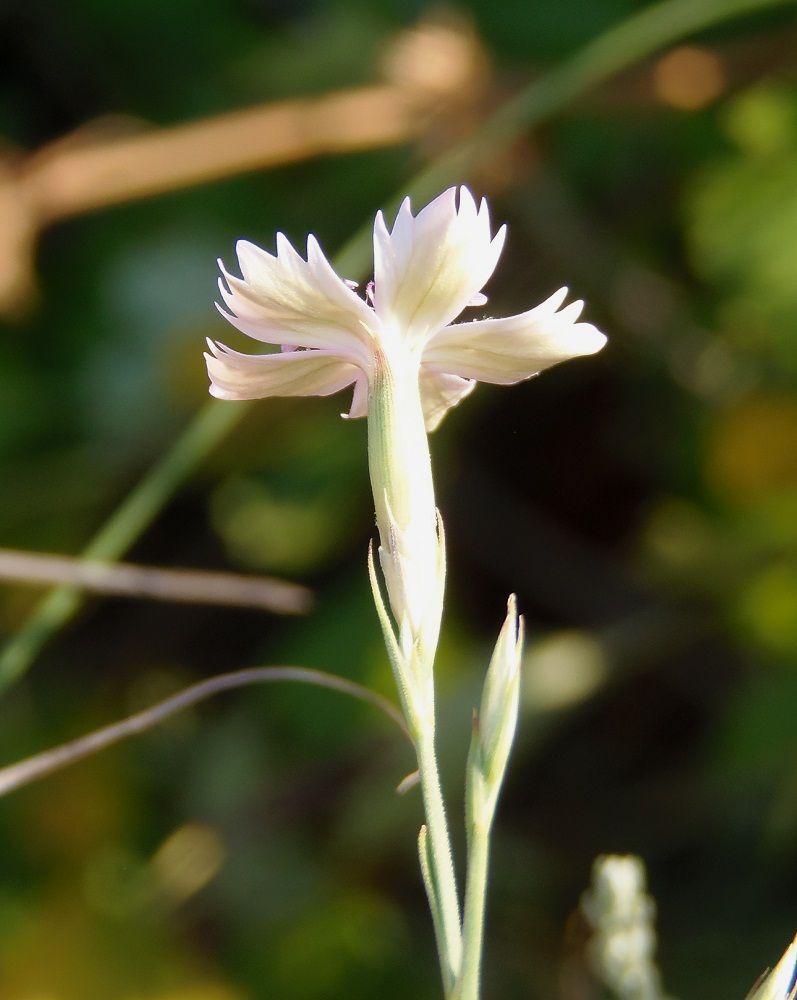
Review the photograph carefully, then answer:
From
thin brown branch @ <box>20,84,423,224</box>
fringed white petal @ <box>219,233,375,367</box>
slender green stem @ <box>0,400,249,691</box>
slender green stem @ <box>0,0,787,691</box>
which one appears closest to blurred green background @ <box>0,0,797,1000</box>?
thin brown branch @ <box>20,84,423,224</box>

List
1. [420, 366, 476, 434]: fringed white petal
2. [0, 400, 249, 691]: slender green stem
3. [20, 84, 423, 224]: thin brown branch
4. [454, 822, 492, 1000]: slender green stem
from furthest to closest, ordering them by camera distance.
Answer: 1. [20, 84, 423, 224]: thin brown branch
2. [0, 400, 249, 691]: slender green stem
3. [420, 366, 476, 434]: fringed white petal
4. [454, 822, 492, 1000]: slender green stem

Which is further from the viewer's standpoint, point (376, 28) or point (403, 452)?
point (376, 28)

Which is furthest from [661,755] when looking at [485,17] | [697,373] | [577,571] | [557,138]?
[485,17]

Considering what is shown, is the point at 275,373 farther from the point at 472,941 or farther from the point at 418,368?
the point at 472,941

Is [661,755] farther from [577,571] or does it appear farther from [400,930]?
[400,930]

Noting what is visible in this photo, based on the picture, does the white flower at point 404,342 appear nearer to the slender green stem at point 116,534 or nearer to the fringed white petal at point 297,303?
the fringed white petal at point 297,303

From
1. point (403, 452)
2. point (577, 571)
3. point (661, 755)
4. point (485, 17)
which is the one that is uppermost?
point (485, 17)

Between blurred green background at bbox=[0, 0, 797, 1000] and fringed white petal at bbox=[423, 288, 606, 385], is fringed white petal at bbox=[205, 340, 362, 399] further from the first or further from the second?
blurred green background at bbox=[0, 0, 797, 1000]

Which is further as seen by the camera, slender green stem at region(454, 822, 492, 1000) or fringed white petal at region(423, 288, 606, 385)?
fringed white petal at region(423, 288, 606, 385)
